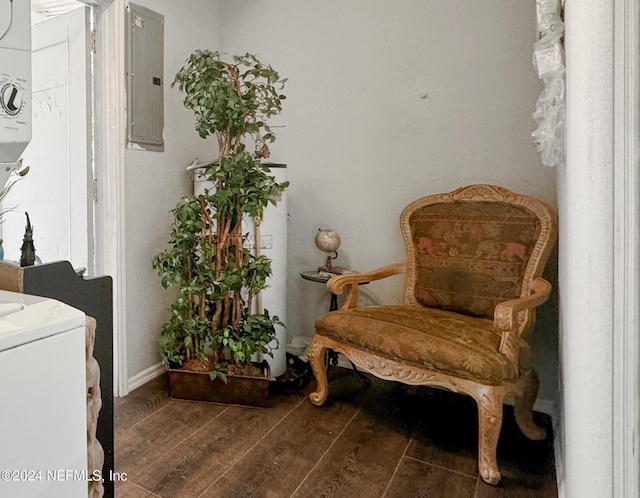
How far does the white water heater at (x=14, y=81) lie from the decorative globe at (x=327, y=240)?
165 cm

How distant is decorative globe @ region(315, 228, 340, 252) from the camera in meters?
2.59

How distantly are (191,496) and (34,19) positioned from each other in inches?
100

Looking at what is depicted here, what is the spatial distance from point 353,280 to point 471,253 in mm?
612

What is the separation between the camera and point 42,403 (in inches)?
29.6

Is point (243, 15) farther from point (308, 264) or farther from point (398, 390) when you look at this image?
point (398, 390)

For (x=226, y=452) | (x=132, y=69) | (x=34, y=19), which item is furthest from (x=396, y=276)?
(x=34, y=19)

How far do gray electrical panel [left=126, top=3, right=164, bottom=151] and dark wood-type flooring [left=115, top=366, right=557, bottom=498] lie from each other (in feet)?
4.67

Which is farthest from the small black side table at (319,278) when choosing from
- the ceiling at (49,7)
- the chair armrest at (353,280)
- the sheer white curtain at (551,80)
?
the ceiling at (49,7)

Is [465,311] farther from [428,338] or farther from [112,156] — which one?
[112,156]

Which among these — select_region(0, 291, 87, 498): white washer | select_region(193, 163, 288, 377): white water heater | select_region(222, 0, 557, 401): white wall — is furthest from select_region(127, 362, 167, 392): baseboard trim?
select_region(0, 291, 87, 498): white washer

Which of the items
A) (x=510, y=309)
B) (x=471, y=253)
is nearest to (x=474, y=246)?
(x=471, y=253)

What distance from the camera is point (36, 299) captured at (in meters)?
0.97

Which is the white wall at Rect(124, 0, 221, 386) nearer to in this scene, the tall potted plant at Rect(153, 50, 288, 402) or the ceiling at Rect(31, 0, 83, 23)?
the tall potted plant at Rect(153, 50, 288, 402)

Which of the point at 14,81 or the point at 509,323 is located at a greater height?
the point at 14,81
